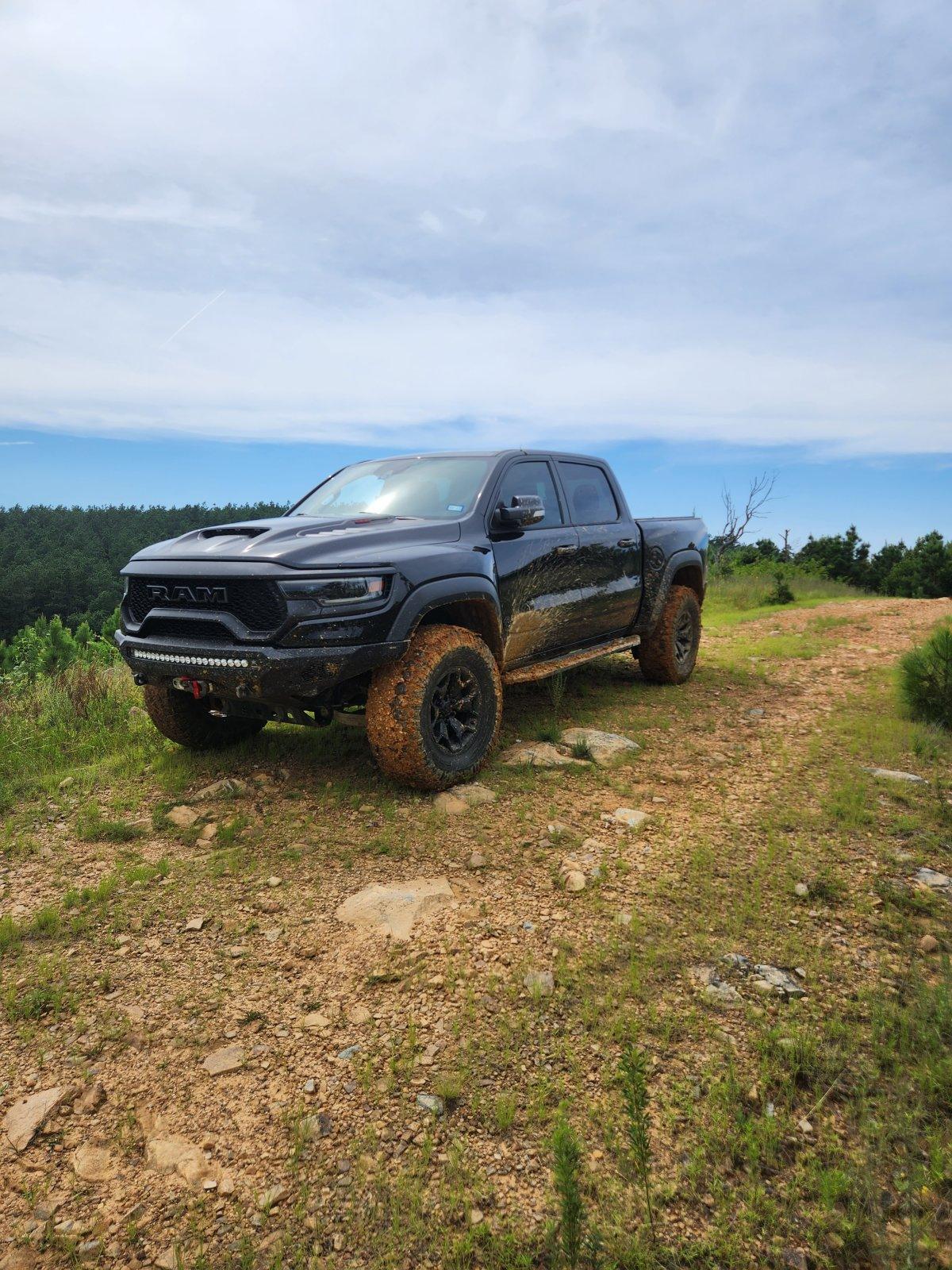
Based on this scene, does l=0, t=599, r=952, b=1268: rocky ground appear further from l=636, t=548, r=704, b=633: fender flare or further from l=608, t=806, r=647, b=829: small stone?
l=636, t=548, r=704, b=633: fender flare

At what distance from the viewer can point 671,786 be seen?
506cm

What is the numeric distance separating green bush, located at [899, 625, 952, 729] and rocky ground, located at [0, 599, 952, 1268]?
1.00 m

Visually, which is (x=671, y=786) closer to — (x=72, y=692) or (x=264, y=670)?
(x=264, y=670)

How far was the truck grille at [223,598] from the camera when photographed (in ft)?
13.7

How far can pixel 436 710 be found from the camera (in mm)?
4617

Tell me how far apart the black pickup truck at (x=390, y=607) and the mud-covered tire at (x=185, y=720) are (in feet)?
0.04

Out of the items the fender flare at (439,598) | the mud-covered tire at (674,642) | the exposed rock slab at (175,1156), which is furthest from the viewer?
the mud-covered tire at (674,642)

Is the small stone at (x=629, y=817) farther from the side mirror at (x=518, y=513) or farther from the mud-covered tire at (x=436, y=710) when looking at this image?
the side mirror at (x=518, y=513)

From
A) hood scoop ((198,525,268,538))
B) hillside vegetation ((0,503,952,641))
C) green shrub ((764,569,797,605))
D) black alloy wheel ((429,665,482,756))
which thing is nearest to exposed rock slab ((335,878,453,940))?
black alloy wheel ((429,665,482,756))

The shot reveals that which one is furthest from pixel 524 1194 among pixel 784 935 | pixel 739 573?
pixel 739 573

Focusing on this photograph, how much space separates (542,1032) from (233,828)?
2.27 meters

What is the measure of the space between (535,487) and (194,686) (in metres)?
2.80

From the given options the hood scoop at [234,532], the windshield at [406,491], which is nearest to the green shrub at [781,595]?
the windshield at [406,491]

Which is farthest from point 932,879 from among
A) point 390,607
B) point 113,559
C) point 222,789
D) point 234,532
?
point 113,559
